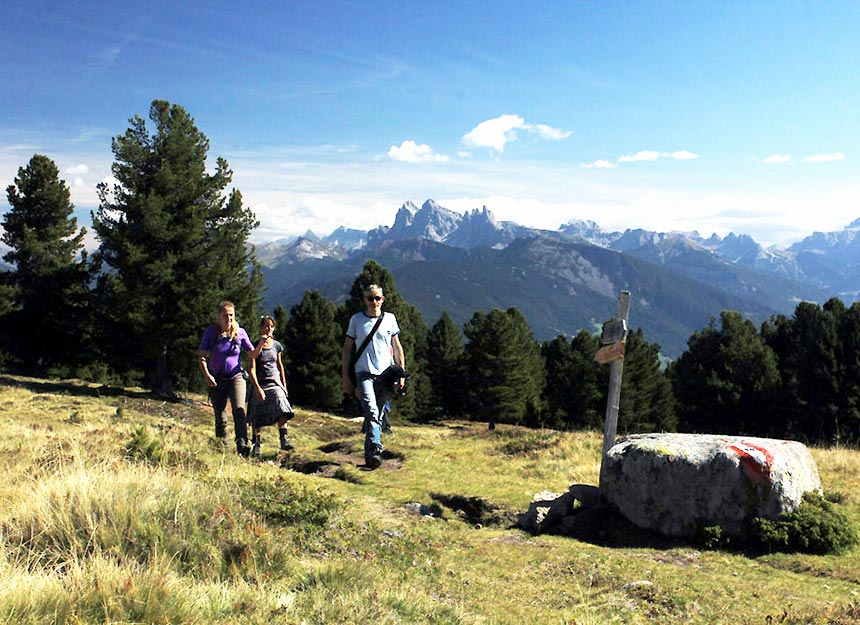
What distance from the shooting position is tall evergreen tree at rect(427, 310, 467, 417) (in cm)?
6112

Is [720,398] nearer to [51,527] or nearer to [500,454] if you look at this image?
[500,454]

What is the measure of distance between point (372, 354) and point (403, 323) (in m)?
32.2

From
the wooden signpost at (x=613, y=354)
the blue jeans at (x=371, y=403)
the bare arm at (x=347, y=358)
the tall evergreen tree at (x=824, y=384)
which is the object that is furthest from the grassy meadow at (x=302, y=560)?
the tall evergreen tree at (x=824, y=384)

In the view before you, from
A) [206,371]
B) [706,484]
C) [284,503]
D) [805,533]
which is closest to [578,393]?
[706,484]

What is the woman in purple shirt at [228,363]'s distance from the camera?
10055mm

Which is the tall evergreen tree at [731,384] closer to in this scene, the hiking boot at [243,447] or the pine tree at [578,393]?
the pine tree at [578,393]

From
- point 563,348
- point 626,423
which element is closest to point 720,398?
point 626,423

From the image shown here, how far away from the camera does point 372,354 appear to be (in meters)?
9.38

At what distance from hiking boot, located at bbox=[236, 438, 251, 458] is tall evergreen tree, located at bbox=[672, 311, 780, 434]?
49.5 metres

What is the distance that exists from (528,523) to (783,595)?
3.53 meters

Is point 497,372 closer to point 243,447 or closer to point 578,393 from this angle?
point 578,393

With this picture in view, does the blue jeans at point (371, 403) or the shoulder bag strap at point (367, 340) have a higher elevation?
the shoulder bag strap at point (367, 340)

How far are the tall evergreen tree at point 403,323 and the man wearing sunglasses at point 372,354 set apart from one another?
953cm

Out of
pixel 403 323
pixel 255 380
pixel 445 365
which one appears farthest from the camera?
pixel 445 365
